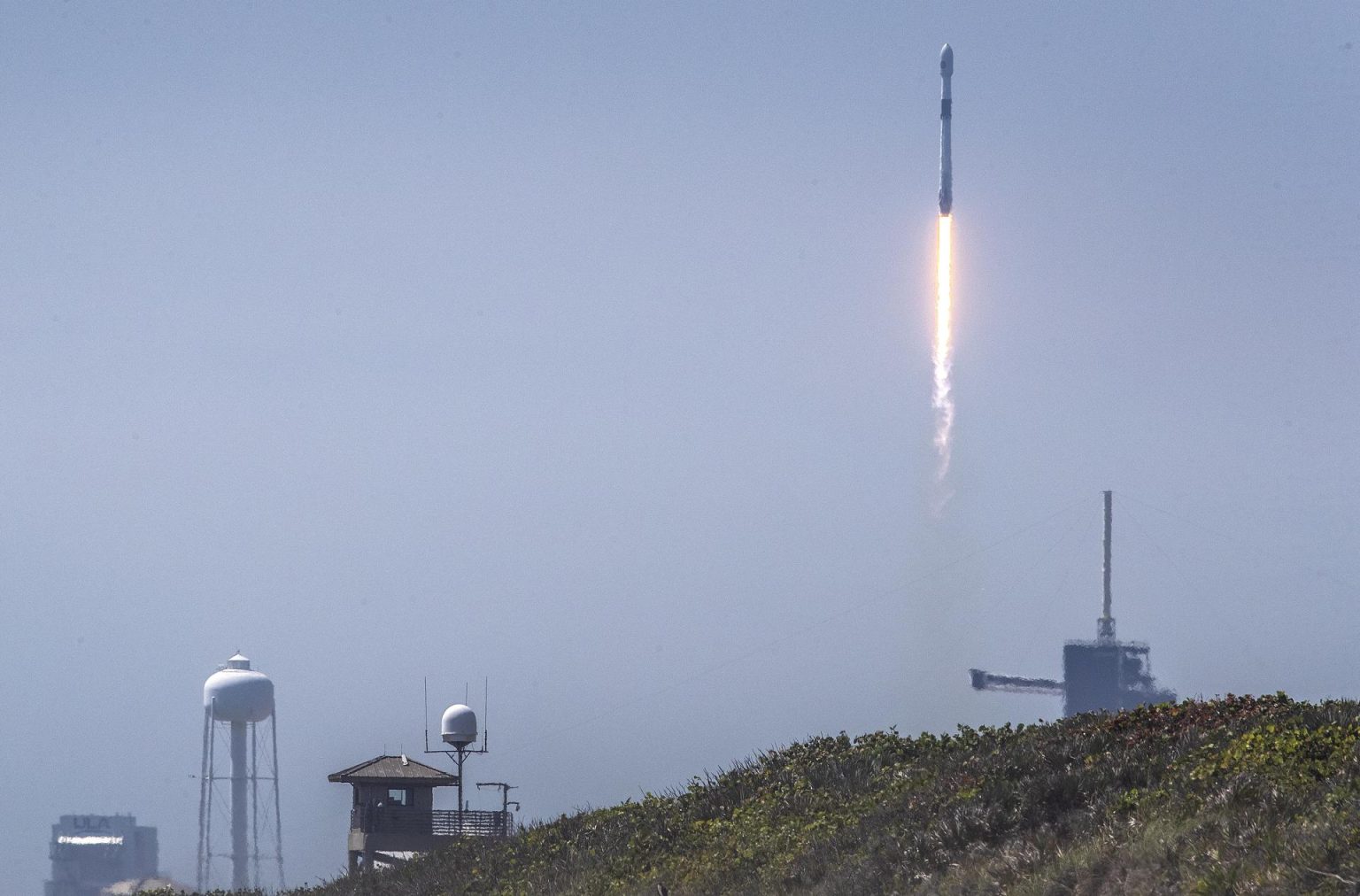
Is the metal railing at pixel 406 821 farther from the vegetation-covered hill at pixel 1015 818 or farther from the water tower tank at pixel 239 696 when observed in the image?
the water tower tank at pixel 239 696

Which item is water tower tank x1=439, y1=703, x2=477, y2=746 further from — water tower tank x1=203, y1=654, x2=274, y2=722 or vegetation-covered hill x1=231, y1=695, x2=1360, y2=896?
water tower tank x1=203, y1=654, x2=274, y2=722

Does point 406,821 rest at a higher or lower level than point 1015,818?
lower

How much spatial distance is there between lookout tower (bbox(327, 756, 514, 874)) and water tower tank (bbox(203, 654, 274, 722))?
11623 cm

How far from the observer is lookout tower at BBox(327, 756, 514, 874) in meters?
62.0

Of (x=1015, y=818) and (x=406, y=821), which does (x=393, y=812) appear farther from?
(x=1015, y=818)

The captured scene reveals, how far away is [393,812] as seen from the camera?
62969 millimetres

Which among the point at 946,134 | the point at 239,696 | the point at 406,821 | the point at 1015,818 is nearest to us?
the point at 1015,818

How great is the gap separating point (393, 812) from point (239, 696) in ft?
386

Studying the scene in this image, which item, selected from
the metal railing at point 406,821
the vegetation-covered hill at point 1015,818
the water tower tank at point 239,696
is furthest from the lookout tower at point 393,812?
the water tower tank at point 239,696

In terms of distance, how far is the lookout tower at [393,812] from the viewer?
62.0 m

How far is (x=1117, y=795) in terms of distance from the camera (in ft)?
82.8

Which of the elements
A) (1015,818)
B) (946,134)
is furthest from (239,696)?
(1015,818)

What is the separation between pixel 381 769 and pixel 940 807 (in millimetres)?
39630

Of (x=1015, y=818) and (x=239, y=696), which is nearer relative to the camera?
(x=1015, y=818)
